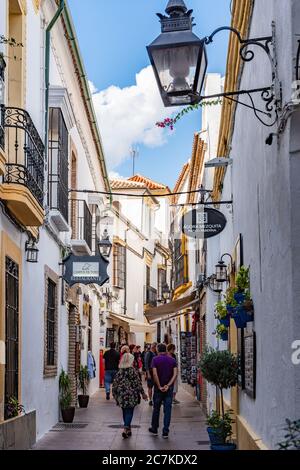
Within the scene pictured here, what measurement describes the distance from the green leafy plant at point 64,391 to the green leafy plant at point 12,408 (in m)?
4.89

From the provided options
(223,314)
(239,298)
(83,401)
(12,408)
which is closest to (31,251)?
(12,408)

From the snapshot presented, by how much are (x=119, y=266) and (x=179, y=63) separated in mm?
28995

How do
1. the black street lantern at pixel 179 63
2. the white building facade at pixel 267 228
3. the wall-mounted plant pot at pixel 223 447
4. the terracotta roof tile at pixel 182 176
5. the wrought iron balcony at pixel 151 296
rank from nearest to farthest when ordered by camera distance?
the white building facade at pixel 267 228, the black street lantern at pixel 179 63, the wall-mounted plant pot at pixel 223 447, the terracotta roof tile at pixel 182 176, the wrought iron balcony at pixel 151 296

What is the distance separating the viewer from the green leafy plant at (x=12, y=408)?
10016mm

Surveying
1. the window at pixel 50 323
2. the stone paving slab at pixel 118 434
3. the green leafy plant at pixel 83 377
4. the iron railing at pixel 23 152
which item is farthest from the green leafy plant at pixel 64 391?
the iron railing at pixel 23 152

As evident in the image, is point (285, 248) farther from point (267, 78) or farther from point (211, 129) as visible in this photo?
point (211, 129)

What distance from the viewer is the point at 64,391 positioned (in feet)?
51.3

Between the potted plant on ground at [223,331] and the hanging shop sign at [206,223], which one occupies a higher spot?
the hanging shop sign at [206,223]

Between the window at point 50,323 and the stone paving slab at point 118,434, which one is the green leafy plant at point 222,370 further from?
the window at point 50,323

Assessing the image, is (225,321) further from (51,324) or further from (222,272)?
(51,324)

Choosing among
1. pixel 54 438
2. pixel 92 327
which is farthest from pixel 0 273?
pixel 92 327

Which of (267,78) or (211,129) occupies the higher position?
(211,129)
